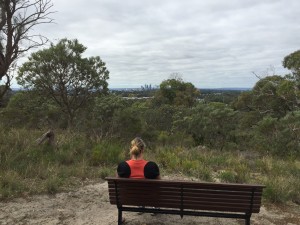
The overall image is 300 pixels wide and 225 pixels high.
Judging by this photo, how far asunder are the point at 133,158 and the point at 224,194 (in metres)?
1.30

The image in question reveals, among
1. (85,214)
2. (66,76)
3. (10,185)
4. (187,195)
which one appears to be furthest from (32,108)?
(187,195)

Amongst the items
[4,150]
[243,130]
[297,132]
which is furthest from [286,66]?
[4,150]

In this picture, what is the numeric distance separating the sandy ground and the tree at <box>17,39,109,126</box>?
18.3m

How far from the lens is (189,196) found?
15.6 ft

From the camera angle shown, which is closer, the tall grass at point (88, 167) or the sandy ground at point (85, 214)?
the sandy ground at point (85, 214)

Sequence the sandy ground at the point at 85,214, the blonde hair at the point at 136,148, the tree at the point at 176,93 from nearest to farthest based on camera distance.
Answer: the blonde hair at the point at 136,148 < the sandy ground at the point at 85,214 < the tree at the point at 176,93

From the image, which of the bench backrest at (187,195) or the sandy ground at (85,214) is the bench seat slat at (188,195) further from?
the sandy ground at (85,214)

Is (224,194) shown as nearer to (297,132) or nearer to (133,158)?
(133,158)

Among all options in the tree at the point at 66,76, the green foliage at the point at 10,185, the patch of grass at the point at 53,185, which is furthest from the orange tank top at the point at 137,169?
the tree at the point at 66,76

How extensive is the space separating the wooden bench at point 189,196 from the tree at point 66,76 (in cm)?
1955

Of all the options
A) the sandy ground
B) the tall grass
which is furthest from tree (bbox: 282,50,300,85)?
the sandy ground

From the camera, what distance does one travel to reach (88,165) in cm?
842

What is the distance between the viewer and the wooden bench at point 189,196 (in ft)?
14.9

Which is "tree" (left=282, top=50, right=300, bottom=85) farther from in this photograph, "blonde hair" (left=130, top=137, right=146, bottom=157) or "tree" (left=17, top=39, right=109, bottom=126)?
A: "blonde hair" (left=130, top=137, right=146, bottom=157)
